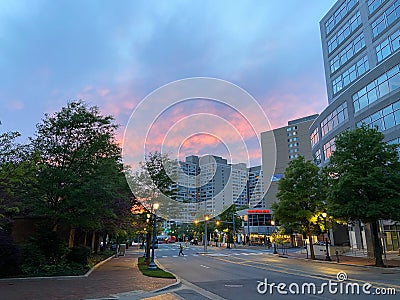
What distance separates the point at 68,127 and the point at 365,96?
114 ft

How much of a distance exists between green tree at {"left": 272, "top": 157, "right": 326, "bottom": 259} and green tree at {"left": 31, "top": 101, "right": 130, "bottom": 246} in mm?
21466

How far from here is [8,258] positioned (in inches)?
727

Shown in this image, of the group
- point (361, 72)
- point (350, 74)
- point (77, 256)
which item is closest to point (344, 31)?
point (350, 74)

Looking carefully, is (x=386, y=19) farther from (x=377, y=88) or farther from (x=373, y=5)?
(x=377, y=88)

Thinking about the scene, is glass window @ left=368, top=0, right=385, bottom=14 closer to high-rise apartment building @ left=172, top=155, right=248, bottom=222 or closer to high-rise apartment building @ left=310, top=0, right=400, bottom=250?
high-rise apartment building @ left=310, top=0, right=400, bottom=250

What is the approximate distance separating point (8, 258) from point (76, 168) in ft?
21.2

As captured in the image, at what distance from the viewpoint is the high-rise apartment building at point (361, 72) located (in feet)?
123

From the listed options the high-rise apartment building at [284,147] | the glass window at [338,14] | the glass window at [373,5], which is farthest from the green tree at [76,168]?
the high-rise apartment building at [284,147]

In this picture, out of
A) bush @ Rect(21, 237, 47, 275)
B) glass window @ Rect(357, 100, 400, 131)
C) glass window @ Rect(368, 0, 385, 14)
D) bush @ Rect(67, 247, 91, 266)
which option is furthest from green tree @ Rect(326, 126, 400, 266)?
glass window @ Rect(368, 0, 385, 14)

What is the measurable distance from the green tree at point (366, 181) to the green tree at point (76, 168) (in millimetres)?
17723

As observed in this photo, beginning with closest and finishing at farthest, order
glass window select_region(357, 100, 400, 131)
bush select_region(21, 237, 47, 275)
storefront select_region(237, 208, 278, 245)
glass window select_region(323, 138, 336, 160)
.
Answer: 1. bush select_region(21, 237, 47, 275)
2. glass window select_region(357, 100, 400, 131)
3. glass window select_region(323, 138, 336, 160)
4. storefront select_region(237, 208, 278, 245)

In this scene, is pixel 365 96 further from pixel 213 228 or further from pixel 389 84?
pixel 213 228

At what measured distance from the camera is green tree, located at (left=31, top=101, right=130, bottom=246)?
20672 mm

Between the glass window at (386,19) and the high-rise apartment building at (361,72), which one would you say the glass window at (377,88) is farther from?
the glass window at (386,19)
